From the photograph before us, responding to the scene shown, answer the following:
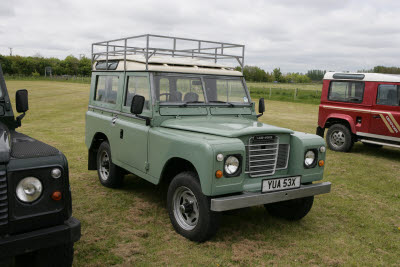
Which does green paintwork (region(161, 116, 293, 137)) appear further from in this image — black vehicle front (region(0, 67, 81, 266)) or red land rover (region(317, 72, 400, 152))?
red land rover (region(317, 72, 400, 152))

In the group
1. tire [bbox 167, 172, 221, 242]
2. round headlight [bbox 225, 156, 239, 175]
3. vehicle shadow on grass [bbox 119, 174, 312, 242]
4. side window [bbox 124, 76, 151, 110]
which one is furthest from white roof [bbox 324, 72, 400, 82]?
tire [bbox 167, 172, 221, 242]

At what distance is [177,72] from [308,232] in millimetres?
2983

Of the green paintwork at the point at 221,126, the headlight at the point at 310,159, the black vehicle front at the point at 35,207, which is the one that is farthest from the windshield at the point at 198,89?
the black vehicle front at the point at 35,207

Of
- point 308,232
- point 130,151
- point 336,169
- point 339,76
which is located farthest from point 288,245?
point 339,76

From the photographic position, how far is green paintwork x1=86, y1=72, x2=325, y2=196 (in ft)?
13.8

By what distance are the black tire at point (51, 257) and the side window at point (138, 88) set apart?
2650 mm

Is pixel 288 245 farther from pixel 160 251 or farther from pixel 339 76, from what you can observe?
pixel 339 76

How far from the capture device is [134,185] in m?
7.03

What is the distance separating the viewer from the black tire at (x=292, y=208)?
5281 mm

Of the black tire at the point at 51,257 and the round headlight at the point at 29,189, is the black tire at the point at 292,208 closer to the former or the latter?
the black tire at the point at 51,257

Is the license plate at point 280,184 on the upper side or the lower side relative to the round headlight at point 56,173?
lower

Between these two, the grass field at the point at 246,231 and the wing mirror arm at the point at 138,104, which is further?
the wing mirror arm at the point at 138,104

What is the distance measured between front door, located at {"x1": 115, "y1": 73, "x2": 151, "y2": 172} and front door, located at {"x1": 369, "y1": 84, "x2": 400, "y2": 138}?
7.08 meters

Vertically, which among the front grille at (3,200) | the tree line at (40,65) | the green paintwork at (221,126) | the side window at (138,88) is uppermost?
the tree line at (40,65)
